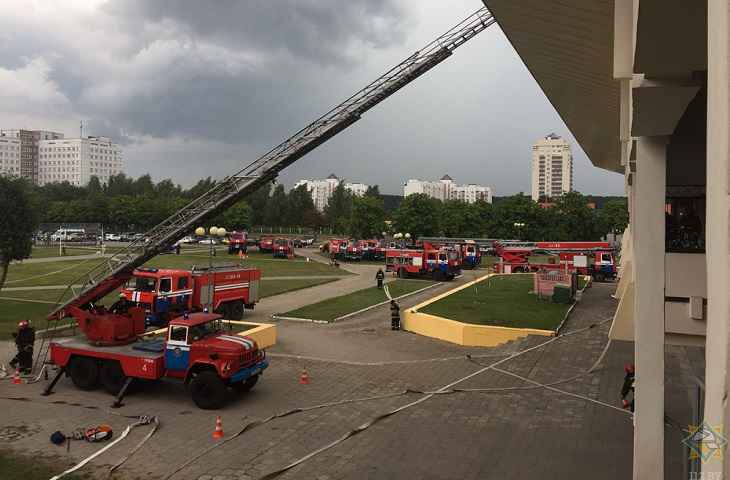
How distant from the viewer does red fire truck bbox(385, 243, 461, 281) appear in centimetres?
3588

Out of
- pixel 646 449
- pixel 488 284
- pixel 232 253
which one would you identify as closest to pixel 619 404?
pixel 646 449

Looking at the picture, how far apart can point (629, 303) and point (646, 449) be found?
6710 mm

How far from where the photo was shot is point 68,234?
80.9m

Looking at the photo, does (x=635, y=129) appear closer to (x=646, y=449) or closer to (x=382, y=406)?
(x=646, y=449)

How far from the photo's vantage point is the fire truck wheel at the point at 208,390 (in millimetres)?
11414

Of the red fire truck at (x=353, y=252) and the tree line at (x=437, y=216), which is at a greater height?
the tree line at (x=437, y=216)

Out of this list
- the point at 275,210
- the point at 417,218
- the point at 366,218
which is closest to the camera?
the point at 417,218

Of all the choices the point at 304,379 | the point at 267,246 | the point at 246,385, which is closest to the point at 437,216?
the point at 267,246

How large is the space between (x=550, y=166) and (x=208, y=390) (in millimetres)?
195776

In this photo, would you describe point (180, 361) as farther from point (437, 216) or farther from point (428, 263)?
point (437, 216)

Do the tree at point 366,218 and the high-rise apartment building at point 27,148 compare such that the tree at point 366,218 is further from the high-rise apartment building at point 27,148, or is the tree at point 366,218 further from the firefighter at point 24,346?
the high-rise apartment building at point 27,148

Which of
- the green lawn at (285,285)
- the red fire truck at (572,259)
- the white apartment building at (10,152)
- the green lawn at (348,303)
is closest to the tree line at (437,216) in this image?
the red fire truck at (572,259)

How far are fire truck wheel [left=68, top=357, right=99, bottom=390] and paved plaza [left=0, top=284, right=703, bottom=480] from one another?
238 mm

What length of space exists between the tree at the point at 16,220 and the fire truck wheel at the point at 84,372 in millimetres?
9986
